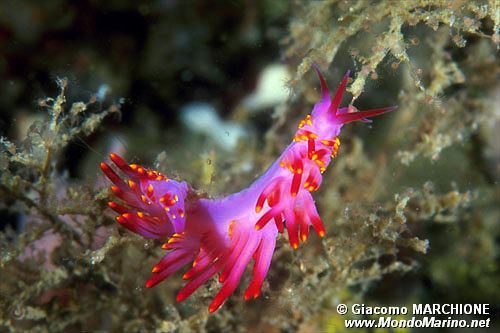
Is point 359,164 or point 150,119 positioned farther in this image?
point 150,119

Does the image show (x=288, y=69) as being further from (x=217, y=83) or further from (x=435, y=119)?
(x=435, y=119)

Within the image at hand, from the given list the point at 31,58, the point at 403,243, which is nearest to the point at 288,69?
the point at 403,243

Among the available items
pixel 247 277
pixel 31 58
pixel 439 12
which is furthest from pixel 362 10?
pixel 31 58

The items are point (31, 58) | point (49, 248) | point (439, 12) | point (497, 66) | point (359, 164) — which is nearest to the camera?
point (439, 12)

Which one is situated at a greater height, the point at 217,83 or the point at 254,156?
the point at 217,83

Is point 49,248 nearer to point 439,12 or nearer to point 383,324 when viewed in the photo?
point 383,324

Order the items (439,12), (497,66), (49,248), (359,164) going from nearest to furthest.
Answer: (439,12) → (49,248) → (497,66) → (359,164)

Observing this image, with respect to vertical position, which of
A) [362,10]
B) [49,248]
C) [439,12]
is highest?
[362,10]
